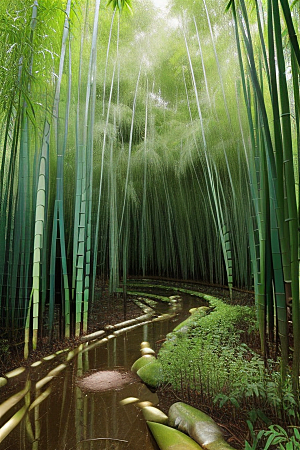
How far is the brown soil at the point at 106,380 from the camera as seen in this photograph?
2.31 meters

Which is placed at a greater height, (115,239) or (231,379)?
(115,239)

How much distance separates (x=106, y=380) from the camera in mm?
2438

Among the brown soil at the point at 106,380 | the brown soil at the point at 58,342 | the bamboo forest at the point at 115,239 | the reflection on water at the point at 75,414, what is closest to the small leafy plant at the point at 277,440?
the bamboo forest at the point at 115,239

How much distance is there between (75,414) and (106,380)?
0.52m

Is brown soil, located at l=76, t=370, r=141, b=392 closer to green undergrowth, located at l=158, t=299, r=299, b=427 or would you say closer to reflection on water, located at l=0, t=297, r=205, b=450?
reflection on water, located at l=0, t=297, r=205, b=450

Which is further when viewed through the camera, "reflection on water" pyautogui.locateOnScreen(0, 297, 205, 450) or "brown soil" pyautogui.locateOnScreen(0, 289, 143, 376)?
"brown soil" pyautogui.locateOnScreen(0, 289, 143, 376)

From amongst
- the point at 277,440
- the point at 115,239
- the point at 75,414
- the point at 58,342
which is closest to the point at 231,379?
the point at 277,440

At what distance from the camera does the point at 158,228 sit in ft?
26.6

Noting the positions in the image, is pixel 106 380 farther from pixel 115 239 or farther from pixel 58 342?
pixel 115 239

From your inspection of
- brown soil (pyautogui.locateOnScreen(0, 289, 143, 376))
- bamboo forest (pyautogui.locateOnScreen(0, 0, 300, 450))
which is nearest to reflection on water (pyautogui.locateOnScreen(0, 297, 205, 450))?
bamboo forest (pyautogui.locateOnScreen(0, 0, 300, 450))

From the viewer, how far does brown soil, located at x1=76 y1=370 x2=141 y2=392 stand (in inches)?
90.9

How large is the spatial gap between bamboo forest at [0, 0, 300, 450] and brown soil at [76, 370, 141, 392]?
0.09 feet

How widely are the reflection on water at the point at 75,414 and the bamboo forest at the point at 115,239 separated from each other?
0.01 meters

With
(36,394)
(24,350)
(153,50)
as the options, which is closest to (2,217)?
(24,350)
